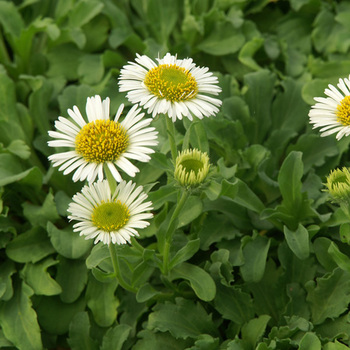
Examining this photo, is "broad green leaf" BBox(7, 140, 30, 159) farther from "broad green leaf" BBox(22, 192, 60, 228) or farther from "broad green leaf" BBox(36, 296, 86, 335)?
"broad green leaf" BBox(36, 296, 86, 335)

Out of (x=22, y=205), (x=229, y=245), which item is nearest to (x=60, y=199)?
(x=22, y=205)

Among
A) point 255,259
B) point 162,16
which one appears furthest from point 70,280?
point 162,16

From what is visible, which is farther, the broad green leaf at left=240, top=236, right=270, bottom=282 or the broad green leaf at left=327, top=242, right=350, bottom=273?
the broad green leaf at left=240, top=236, right=270, bottom=282

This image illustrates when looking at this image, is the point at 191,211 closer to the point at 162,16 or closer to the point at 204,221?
the point at 204,221

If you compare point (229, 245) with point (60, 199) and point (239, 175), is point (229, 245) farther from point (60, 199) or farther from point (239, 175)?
point (60, 199)

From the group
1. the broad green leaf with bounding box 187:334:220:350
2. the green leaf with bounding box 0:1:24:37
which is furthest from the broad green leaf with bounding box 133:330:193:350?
the green leaf with bounding box 0:1:24:37

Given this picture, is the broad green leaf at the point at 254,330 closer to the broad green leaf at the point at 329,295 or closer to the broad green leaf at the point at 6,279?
the broad green leaf at the point at 329,295
